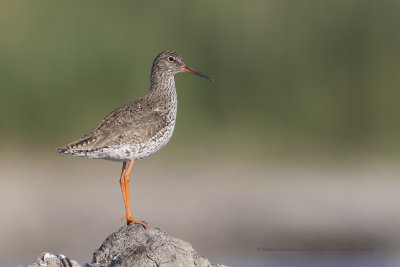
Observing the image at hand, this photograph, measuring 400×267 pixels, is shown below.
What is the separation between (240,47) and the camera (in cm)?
1764

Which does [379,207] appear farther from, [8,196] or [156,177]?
[8,196]

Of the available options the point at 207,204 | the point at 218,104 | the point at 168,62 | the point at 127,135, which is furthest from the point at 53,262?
the point at 218,104

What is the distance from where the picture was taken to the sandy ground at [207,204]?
13594 mm

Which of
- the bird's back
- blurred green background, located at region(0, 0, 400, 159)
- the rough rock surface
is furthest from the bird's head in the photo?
blurred green background, located at region(0, 0, 400, 159)

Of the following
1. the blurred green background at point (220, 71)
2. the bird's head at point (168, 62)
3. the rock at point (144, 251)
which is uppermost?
the blurred green background at point (220, 71)

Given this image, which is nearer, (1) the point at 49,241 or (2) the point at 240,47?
(1) the point at 49,241

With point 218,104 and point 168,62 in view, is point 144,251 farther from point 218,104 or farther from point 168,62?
point 218,104

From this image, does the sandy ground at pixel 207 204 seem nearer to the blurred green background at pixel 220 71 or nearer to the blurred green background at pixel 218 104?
the blurred green background at pixel 218 104

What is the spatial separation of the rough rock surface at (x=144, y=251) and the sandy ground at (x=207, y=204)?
181 inches

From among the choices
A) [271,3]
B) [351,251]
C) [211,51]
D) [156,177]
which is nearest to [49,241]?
[156,177]

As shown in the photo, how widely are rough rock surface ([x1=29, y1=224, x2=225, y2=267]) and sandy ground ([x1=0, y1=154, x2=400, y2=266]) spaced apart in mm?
4587

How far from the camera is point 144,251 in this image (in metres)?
7.48

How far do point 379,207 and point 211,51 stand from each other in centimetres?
436

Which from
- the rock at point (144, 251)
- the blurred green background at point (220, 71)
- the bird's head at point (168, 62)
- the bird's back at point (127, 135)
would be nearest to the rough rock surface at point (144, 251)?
the rock at point (144, 251)
